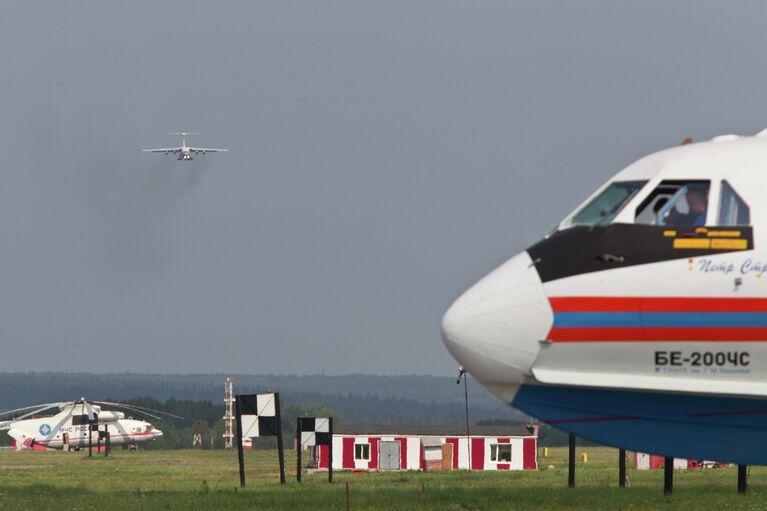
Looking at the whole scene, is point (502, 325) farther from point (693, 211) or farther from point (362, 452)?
point (362, 452)

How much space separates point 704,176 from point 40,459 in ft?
257

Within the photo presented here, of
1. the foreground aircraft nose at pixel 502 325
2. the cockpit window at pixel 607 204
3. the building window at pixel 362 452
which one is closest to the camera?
the foreground aircraft nose at pixel 502 325

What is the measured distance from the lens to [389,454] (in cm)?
8212

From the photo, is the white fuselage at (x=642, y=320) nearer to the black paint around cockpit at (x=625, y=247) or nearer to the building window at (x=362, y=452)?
the black paint around cockpit at (x=625, y=247)

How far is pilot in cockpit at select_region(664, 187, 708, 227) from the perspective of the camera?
17625mm

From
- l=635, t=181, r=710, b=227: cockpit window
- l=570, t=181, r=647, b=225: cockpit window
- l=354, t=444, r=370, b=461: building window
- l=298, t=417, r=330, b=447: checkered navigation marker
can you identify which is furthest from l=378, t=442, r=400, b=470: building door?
l=635, t=181, r=710, b=227: cockpit window

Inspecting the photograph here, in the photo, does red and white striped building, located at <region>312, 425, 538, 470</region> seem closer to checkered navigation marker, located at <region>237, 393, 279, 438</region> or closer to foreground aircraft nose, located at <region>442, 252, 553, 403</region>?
checkered navigation marker, located at <region>237, 393, 279, 438</region>

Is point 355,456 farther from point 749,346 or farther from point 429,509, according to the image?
point 749,346

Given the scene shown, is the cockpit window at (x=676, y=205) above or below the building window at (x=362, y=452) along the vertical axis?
above

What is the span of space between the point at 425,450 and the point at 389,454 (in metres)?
2.47

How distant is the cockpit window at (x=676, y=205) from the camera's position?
58.0 feet

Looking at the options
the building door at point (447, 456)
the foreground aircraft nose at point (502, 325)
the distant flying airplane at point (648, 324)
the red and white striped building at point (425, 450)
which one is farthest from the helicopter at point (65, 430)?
the distant flying airplane at point (648, 324)

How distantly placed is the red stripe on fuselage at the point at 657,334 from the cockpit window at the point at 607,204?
1.54 m

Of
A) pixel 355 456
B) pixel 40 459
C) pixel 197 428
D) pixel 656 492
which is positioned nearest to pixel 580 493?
pixel 656 492
